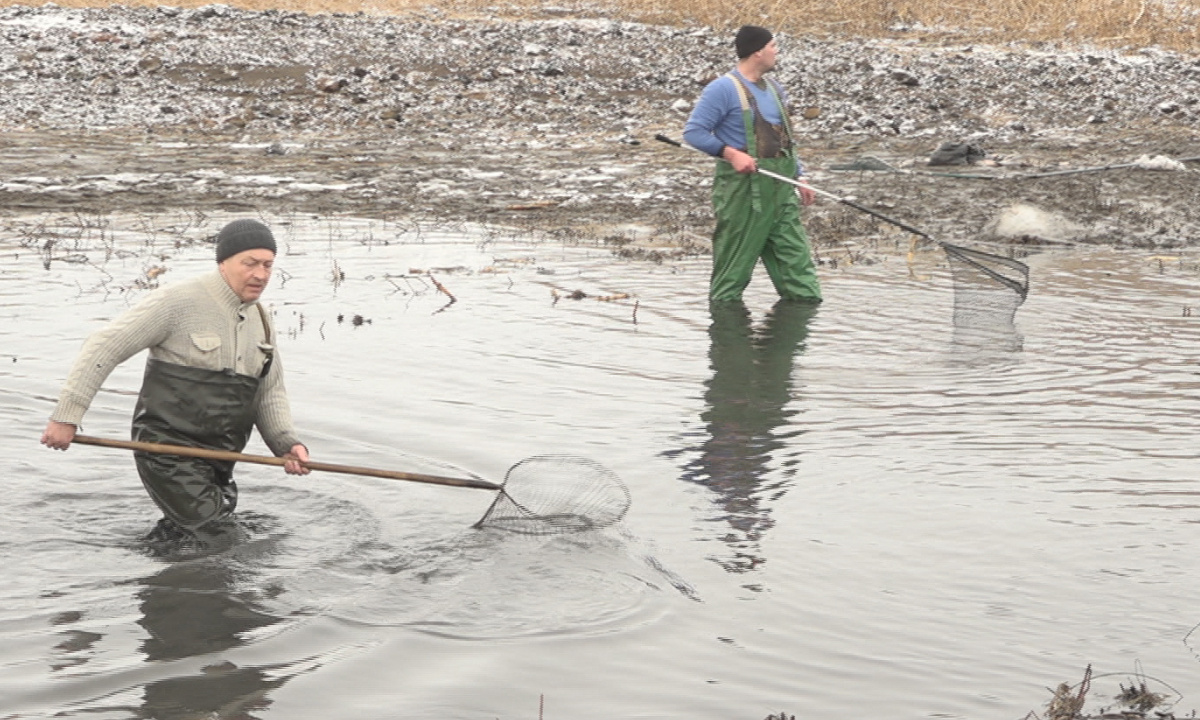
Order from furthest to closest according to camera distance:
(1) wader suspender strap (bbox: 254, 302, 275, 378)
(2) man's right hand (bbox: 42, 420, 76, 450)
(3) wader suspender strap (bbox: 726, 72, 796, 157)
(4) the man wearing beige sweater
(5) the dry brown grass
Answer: (5) the dry brown grass → (3) wader suspender strap (bbox: 726, 72, 796, 157) → (1) wader suspender strap (bbox: 254, 302, 275, 378) → (4) the man wearing beige sweater → (2) man's right hand (bbox: 42, 420, 76, 450)

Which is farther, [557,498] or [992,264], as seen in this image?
[992,264]

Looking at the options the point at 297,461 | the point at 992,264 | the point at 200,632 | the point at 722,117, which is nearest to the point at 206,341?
the point at 297,461

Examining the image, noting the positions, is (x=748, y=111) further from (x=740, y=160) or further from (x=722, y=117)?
(x=740, y=160)

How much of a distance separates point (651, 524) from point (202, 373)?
5.78 feet

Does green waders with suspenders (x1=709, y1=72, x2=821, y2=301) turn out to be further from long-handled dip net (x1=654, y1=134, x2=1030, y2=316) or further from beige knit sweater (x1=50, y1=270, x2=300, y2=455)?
beige knit sweater (x1=50, y1=270, x2=300, y2=455)

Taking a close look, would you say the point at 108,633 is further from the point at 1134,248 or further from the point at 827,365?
the point at 1134,248

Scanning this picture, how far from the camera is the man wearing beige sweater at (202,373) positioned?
5.58 metres

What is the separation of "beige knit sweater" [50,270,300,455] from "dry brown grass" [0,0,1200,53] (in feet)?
66.5

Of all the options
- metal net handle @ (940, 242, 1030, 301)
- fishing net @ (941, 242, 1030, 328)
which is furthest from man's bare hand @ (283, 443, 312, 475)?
fishing net @ (941, 242, 1030, 328)

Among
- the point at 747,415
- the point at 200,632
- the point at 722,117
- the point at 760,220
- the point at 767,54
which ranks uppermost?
the point at 767,54

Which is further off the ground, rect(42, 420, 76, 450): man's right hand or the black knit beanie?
the black knit beanie

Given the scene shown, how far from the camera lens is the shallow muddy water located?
475 centimetres

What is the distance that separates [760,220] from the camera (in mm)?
10414

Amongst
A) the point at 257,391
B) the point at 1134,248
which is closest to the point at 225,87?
the point at 1134,248
